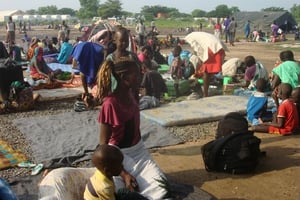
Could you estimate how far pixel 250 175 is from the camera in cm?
438

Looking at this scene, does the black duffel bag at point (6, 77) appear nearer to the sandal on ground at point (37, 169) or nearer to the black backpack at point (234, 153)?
the sandal on ground at point (37, 169)

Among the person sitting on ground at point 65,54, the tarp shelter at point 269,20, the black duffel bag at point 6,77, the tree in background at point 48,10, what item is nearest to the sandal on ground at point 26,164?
the black duffel bag at point 6,77

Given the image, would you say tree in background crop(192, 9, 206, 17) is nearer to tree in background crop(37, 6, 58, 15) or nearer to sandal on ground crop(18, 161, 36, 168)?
tree in background crop(37, 6, 58, 15)

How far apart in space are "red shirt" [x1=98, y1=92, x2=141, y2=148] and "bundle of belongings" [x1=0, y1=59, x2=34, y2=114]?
438 cm

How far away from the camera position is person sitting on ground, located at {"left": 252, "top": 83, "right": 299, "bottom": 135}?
5.62m

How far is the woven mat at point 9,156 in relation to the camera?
4758 millimetres

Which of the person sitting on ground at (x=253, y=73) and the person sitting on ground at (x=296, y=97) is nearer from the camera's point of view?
the person sitting on ground at (x=296, y=97)

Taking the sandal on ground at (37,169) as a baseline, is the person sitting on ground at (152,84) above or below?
above

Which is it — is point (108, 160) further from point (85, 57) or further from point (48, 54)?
point (48, 54)

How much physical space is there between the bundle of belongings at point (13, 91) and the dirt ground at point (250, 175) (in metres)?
3.14

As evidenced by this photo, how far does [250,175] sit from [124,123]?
1.72 meters

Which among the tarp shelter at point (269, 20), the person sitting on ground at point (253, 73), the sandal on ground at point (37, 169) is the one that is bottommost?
the sandal on ground at point (37, 169)

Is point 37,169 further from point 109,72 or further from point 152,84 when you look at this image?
point 152,84

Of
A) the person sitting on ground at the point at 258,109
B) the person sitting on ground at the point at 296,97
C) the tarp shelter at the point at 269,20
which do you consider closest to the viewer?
the person sitting on ground at the point at 296,97
